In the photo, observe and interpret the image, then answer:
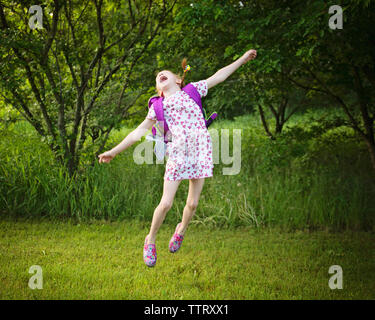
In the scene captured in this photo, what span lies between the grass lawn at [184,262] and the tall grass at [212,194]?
0.30 meters

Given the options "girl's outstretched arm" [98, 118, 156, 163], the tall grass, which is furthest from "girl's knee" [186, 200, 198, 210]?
the tall grass

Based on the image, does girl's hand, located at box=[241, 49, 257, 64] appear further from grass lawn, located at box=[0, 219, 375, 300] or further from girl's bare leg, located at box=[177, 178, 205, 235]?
grass lawn, located at box=[0, 219, 375, 300]

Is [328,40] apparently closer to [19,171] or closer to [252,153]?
[252,153]

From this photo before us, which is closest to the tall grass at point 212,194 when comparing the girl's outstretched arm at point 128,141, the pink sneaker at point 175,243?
the pink sneaker at point 175,243

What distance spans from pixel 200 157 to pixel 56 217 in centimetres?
367

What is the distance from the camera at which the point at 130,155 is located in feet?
24.3

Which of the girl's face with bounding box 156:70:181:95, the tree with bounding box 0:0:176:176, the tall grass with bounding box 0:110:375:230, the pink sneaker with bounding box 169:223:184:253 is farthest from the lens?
the tall grass with bounding box 0:110:375:230

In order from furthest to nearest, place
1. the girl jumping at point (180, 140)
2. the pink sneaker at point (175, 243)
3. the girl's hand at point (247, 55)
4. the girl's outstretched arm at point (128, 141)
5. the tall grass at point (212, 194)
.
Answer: the tall grass at point (212, 194) → the pink sneaker at point (175, 243) → the girl's hand at point (247, 55) → the girl jumping at point (180, 140) → the girl's outstretched arm at point (128, 141)

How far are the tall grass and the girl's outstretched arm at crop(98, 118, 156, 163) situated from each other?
2.99m

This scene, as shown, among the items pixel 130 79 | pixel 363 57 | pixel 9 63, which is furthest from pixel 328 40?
pixel 9 63

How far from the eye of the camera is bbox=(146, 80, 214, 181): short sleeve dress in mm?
2680

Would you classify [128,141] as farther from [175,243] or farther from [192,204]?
[175,243]

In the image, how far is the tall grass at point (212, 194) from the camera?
18.7 feet

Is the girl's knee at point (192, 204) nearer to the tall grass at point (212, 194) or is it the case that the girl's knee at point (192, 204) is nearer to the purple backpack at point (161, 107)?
the purple backpack at point (161, 107)
